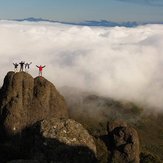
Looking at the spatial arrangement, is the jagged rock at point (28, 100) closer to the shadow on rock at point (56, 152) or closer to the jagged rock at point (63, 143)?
the shadow on rock at point (56, 152)

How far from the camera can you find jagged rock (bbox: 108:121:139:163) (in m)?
119

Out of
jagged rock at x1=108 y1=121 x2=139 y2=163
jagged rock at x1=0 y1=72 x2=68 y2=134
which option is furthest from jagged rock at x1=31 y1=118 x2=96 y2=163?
jagged rock at x1=0 y1=72 x2=68 y2=134

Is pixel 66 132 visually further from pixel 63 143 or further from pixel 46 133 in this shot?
pixel 46 133

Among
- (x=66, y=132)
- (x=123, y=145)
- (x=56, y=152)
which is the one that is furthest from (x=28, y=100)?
(x=56, y=152)

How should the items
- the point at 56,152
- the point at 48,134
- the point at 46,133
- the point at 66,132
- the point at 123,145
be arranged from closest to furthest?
the point at 56,152 < the point at 48,134 < the point at 46,133 < the point at 66,132 < the point at 123,145

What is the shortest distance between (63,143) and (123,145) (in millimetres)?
22974

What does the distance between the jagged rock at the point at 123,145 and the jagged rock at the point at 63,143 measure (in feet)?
45.3

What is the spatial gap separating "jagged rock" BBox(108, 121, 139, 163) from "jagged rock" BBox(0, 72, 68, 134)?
94.2 ft

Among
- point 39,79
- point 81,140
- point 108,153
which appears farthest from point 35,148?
point 39,79

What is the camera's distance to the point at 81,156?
10331 centimetres

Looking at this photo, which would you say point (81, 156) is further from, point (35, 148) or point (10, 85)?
point (10, 85)

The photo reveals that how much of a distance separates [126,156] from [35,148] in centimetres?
2581

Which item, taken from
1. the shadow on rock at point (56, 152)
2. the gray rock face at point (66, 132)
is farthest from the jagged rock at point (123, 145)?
the shadow on rock at point (56, 152)

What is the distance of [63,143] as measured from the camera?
339 ft
